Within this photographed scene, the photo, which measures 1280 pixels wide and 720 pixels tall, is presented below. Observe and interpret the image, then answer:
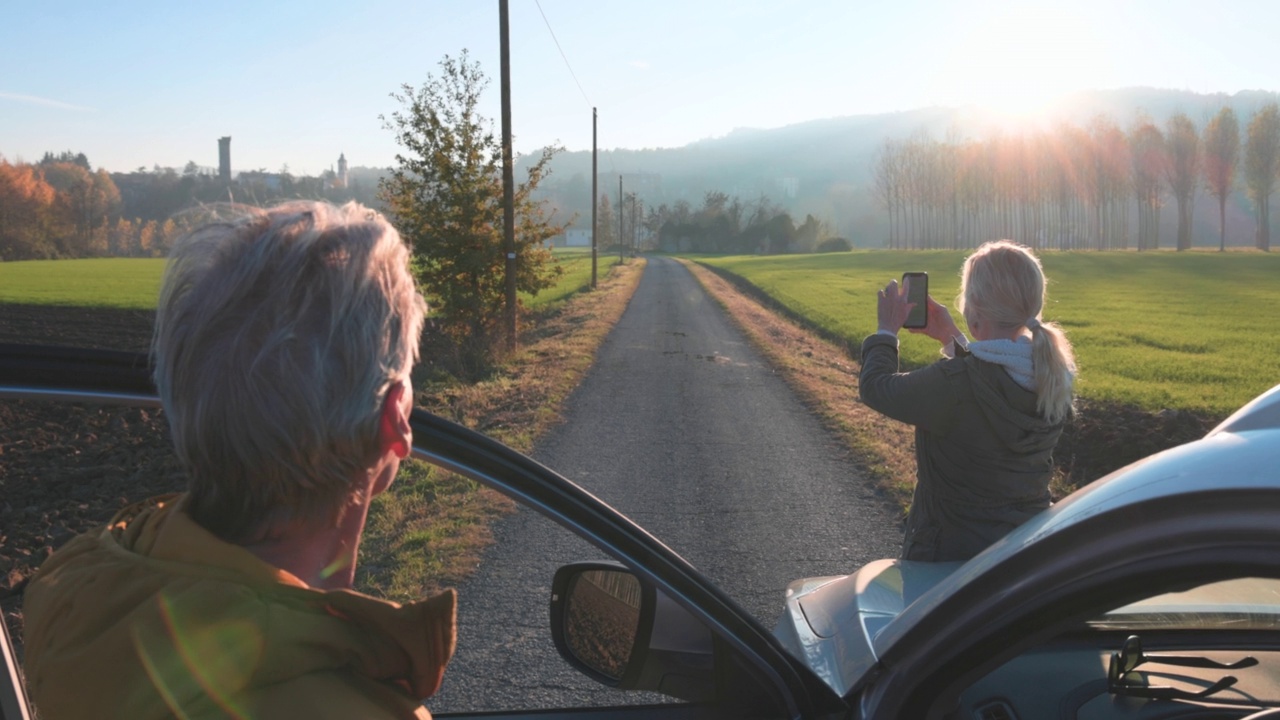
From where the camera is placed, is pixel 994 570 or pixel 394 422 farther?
pixel 994 570

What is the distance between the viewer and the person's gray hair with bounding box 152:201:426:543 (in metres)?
1.08

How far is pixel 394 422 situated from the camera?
1.18 metres

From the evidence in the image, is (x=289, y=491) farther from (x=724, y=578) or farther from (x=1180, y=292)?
(x=1180, y=292)

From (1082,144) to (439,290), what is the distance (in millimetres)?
107379

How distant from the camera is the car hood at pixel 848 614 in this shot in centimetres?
182

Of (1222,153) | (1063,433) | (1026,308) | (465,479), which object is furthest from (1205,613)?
(1222,153)

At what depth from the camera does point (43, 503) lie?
4828mm

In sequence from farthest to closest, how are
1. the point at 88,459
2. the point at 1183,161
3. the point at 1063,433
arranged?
the point at 1183,161 → the point at 1063,433 → the point at 88,459

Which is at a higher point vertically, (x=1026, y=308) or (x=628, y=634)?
(x=1026, y=308)

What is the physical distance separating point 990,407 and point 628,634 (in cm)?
148

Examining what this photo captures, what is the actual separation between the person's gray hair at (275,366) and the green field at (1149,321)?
12.8 metres

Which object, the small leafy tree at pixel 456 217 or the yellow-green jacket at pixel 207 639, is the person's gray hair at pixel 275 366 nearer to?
the yellow-green jacket at pixel 207 639

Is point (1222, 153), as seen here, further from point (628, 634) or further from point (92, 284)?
point (628, 634)

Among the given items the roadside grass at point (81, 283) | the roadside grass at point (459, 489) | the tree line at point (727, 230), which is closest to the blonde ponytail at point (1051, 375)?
the roadside grass at point (459, 489)
